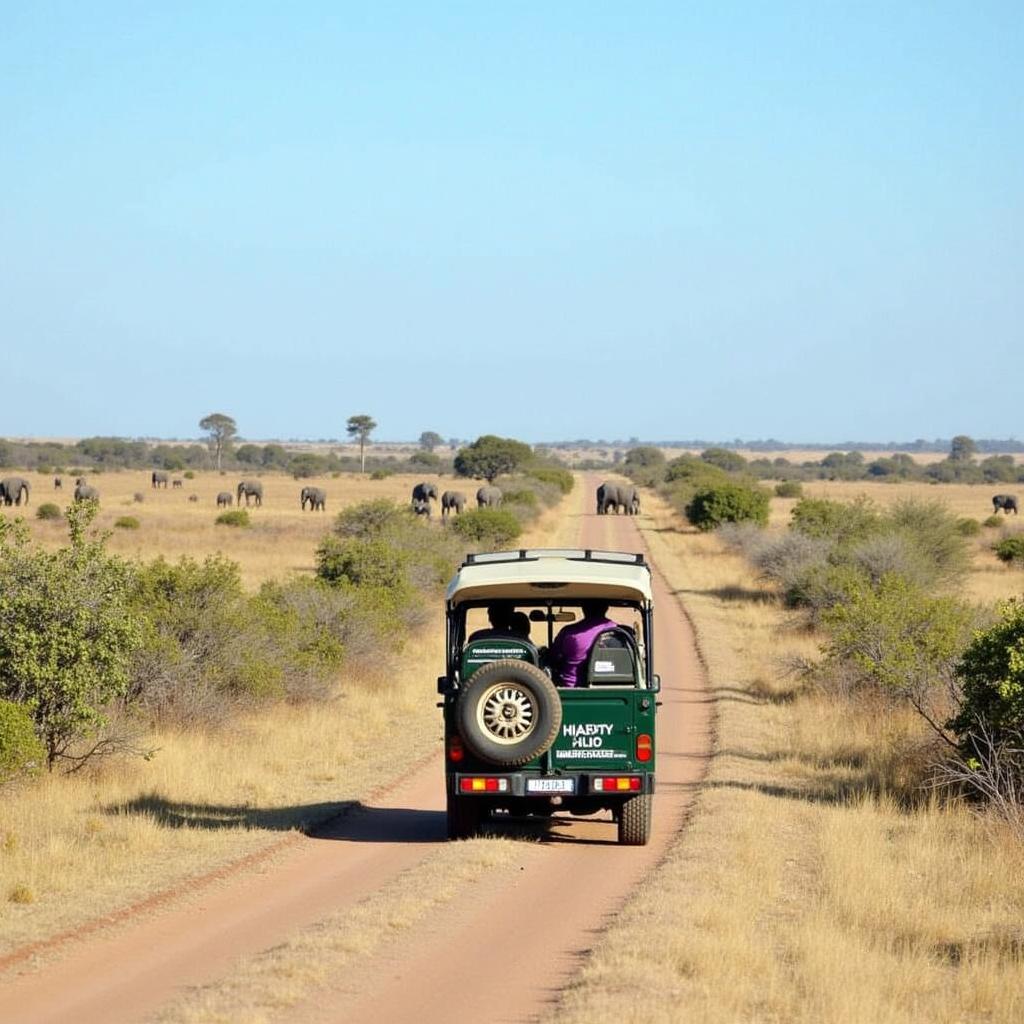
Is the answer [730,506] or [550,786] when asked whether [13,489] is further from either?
[550,786]

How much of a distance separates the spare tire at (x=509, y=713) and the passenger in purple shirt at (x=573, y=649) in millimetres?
503

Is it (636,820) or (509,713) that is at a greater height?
(509,713)

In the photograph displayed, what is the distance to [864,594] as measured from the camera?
21.1m

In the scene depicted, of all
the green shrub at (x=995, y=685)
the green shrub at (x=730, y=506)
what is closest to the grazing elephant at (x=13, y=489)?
the green shrub at (x=730, y=506)

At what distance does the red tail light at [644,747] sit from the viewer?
40.8 ft

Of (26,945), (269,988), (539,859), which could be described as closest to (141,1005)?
(269,988)

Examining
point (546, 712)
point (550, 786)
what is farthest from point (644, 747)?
point (546, 712)

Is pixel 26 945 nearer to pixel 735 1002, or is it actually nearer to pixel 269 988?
pixel 269 988

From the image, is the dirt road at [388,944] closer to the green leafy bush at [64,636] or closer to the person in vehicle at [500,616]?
the person in vehicle at [500,616]

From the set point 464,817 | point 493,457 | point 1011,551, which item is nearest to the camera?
point 464,817

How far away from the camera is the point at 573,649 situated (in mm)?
12680

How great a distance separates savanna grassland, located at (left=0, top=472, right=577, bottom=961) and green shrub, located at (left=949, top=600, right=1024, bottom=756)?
19.3 feet

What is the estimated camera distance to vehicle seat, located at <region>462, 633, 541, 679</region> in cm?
1251

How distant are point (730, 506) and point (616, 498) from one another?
1365 centimetres
